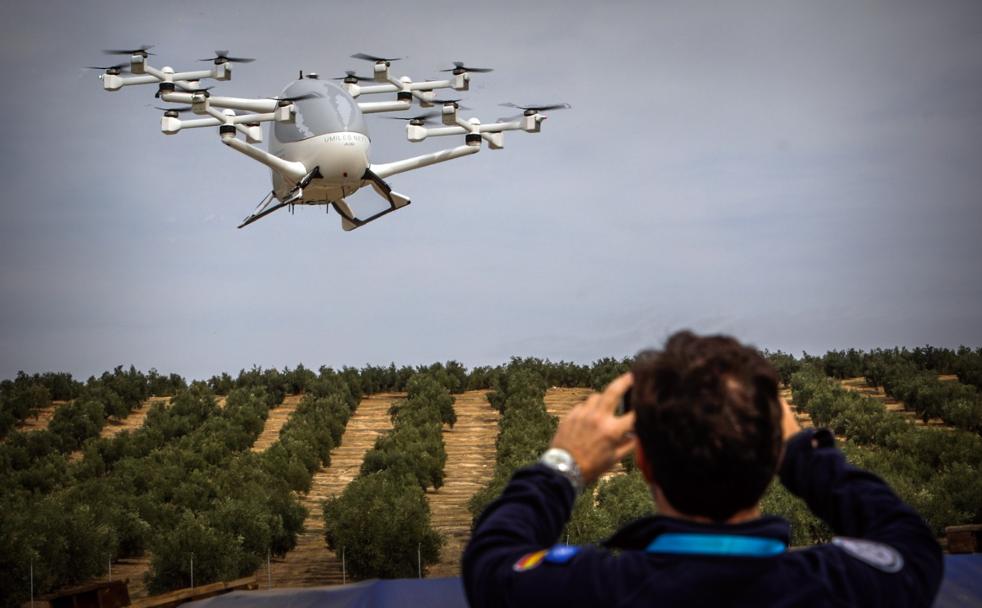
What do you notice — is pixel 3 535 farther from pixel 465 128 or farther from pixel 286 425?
pixel 286 425

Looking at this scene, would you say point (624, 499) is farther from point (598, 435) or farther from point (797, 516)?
point (598, 435)

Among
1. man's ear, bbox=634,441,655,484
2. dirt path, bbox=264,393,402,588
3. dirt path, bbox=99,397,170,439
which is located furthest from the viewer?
dirt path, bbox=99,397,170,439

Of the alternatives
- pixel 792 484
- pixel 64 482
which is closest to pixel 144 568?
pixel 64 482

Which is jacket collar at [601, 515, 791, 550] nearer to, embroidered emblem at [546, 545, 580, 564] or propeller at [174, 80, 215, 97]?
embroidered emblem at [546, 545, 580, 564]

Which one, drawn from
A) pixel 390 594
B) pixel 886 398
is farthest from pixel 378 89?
pixel 886 398

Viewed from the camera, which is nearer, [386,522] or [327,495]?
[386,522]

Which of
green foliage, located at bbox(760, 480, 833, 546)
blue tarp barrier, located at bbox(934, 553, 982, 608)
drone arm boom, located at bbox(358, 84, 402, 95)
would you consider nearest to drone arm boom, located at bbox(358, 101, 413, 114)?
drone arm boom, located at bbox(358, 84, 402, 95)

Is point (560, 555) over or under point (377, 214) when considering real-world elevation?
under
